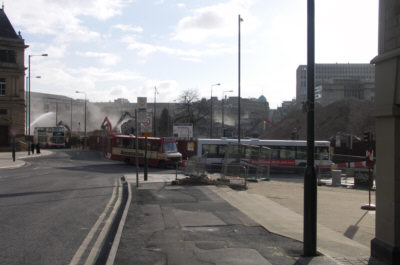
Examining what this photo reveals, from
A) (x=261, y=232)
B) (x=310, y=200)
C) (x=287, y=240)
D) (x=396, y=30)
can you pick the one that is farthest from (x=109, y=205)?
(x=396, y=30)

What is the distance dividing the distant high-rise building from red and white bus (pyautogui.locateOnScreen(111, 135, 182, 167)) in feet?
348

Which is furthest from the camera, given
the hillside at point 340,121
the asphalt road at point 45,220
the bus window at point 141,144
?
the hillside at point 340,121

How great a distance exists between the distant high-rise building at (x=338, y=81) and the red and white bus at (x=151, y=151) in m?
106

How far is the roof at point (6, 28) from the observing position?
5741 centimetres

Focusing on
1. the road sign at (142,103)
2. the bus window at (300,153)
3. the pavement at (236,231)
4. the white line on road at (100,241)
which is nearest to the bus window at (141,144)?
the bus window at (300,153)

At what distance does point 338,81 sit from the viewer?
14012 centimetres

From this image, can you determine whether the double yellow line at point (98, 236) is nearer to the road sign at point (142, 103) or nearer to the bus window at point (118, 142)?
the road sign at point (142, 103)

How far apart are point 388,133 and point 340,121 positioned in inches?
→ 2835

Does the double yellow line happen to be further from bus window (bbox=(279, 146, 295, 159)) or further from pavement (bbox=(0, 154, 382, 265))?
bus window (bbox=(279, 146, 295, 159))

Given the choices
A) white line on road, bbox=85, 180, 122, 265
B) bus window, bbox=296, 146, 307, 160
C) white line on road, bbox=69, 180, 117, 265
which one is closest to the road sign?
white line on road, bbox=85, 180, 122, 265

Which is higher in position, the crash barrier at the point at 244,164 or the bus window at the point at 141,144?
the bus window at the point at 141,144

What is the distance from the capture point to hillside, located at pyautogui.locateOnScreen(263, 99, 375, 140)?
235 ft

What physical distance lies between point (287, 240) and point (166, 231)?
8.32 feet

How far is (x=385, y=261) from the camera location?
20.6 ft
